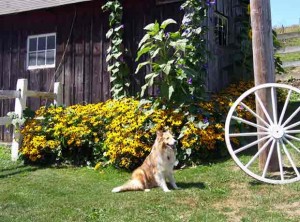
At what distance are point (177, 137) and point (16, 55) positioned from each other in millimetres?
6511

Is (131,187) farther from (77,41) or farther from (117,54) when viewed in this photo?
(77,41)

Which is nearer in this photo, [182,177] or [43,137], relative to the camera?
[182,177]

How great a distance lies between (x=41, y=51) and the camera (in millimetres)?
12023

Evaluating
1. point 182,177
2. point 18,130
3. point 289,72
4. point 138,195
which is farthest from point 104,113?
point 289,72

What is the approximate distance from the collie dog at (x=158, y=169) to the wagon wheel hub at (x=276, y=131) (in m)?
1.45

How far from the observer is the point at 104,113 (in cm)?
915

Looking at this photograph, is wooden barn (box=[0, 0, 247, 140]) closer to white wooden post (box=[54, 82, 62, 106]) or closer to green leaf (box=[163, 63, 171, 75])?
white wooden post (box=[54, 82, 62, 106])

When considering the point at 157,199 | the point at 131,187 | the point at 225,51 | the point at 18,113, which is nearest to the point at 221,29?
the point at 225,51

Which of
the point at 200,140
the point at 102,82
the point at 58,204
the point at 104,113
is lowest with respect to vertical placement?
the point at 58,204

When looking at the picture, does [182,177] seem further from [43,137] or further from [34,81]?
[34,81]

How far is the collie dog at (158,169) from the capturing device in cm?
644

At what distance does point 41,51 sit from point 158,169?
6.92 meters

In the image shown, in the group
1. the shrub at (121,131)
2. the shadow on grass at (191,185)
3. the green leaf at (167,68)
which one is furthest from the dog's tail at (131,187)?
the green leaf at (167,68)

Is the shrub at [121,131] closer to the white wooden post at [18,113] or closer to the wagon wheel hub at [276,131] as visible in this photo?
the white wooden post at [18,113]
